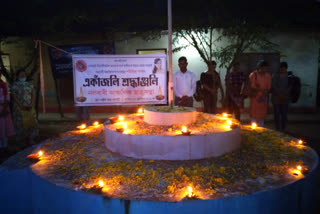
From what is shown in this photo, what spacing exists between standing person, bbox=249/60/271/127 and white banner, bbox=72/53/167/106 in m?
2.35

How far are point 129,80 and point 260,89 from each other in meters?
3.28

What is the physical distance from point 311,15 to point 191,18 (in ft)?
16.5

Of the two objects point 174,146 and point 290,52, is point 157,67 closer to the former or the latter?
point 174,146

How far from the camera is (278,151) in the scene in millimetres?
4020

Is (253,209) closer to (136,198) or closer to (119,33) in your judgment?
(136,198)

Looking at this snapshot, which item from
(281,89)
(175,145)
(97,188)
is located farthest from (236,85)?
(97,188)

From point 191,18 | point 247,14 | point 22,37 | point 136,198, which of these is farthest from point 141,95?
point 22,37

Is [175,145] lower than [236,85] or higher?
lower

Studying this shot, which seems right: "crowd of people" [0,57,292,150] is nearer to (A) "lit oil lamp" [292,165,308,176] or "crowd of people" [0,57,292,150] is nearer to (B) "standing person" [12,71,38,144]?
(B) "standing person" [12,71,38,144]

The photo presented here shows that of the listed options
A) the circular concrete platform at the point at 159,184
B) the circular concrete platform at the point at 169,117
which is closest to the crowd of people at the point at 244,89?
the circular concrete platform at the point at 169,117

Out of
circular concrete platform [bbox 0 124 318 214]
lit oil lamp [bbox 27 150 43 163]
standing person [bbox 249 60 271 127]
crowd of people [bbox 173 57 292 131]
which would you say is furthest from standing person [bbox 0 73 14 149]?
standing person [bbox 249 60 271 127]

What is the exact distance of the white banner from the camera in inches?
240

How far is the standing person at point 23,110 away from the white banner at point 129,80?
1647 mm

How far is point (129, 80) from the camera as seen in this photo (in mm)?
6203
